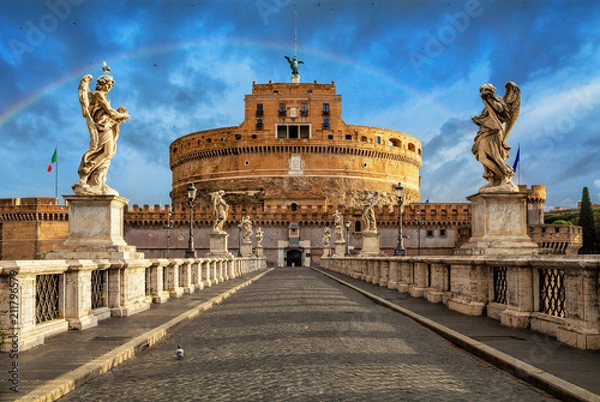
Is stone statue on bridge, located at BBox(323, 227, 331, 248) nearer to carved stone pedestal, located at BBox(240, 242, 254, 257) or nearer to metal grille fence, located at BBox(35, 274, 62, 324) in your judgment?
carved stone pedestal, located at BBox(240, 242, 254, 257)

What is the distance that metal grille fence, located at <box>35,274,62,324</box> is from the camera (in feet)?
25.4

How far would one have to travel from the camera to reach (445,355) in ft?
24.2

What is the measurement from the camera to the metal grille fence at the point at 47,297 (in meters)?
7.75

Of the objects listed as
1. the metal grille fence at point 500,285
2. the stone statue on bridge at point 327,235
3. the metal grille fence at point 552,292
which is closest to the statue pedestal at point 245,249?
the stone statue on bridge at point 327,235

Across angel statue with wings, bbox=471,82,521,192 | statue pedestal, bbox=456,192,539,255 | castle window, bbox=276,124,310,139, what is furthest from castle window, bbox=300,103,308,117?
statue pedestal, bbox=456,192,539,255

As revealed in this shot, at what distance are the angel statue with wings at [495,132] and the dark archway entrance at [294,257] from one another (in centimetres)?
6974

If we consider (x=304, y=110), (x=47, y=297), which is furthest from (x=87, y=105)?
(x=304, y=110)

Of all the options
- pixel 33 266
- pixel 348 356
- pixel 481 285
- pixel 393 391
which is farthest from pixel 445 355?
pixel 33 266

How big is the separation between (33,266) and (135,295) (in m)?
4.28

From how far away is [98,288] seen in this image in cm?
1010

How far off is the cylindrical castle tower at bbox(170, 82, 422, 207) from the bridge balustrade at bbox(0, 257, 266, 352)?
2959 inches

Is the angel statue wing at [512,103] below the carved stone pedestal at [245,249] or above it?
above

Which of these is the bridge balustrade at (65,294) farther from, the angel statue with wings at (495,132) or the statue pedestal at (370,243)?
the statue pedestal at (370,243)

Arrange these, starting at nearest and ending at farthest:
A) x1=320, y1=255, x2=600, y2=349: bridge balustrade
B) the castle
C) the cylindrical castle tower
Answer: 1. x1=320, y1=255, x2=600, y2=349: bridge balustrade
2. the castle
3. the cylindrical castle tower
